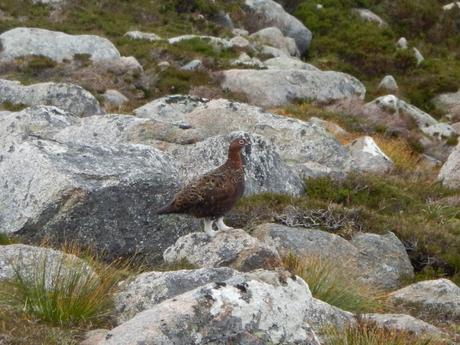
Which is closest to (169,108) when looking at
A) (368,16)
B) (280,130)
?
(280,130)

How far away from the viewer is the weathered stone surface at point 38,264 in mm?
8625

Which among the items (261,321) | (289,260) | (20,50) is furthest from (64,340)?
(20,50)

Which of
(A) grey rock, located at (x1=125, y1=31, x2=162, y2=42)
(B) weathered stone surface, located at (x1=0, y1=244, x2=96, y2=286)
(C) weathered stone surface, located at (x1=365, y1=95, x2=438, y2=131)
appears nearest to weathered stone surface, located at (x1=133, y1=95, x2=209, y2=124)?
(C) weathered stone surface, located at (x1=365, y1=95, x2=438, y2=131)

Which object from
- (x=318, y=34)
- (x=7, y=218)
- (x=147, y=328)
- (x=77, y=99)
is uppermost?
(x=147, y=328)

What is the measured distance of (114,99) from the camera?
28312mm

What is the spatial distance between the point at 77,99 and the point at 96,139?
7469mm

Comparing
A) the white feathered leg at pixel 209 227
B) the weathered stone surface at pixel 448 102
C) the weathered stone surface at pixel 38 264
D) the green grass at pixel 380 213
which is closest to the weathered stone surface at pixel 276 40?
the weathered stone surface at pixel 448 102

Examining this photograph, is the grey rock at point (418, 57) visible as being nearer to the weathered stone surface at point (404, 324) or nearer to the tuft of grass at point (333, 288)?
the tuft of grass at point (333, 288)

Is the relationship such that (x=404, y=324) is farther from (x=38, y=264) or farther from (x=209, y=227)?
(x=38, y=264)

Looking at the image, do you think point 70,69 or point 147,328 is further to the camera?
point 70,69

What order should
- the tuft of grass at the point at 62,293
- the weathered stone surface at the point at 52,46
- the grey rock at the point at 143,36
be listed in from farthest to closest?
the grey rock at the point at 143,36, the weathered stone surface at the point at 52,46, the tuft of grass at the point at 62,293

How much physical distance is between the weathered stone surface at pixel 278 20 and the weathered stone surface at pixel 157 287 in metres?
40.4

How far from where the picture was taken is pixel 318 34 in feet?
167

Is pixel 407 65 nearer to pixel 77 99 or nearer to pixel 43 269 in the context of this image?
pixel 77 99
